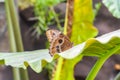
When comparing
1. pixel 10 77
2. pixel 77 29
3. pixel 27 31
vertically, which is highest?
pixel 77 29

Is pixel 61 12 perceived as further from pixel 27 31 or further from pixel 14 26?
pixel 14 26

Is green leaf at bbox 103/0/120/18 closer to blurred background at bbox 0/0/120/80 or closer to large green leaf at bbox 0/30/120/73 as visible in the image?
large green leaf at bbox 0/30/120/73

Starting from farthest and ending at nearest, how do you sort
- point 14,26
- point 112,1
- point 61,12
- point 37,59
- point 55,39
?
point 61,12 < point 14,26 < point 112,1 < point 55,39 < point 37,59

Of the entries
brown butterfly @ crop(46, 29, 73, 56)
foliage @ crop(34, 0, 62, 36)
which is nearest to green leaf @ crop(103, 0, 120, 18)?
brown butterfly @ crop(46, 29, 73, 56)

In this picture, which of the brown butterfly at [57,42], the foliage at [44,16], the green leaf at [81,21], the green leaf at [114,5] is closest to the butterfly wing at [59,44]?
the brown butterfly at [57,42]

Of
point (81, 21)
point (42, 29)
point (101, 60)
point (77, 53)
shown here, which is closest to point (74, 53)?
point (77, 53)

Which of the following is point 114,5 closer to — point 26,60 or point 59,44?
point 59,44

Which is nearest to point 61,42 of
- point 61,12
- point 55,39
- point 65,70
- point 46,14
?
point 55,39

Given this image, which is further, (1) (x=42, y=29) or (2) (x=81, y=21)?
(1) (x=42, y=29)
